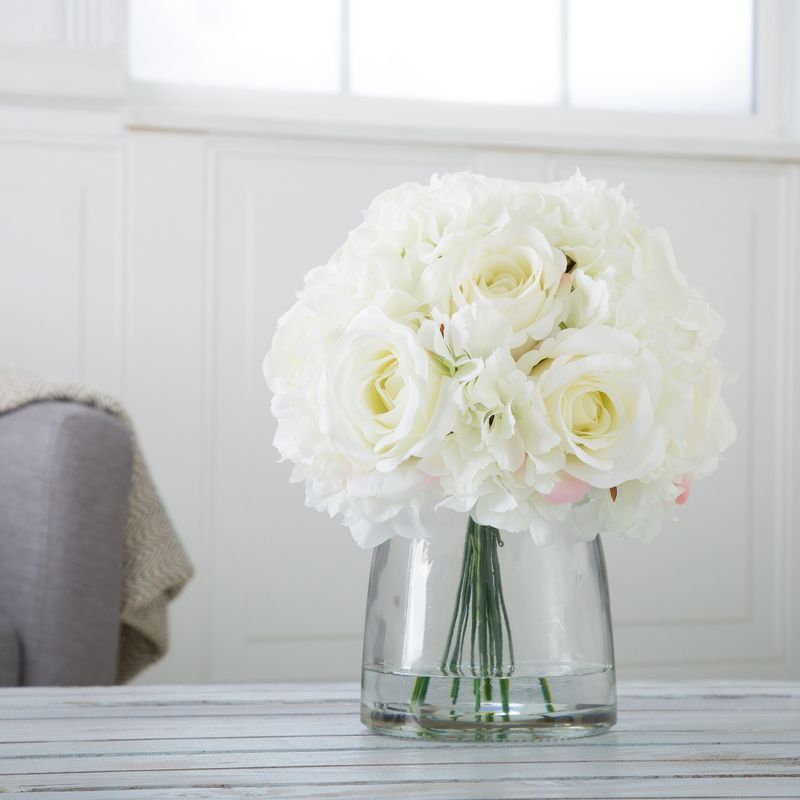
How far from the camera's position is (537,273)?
25.8 inches

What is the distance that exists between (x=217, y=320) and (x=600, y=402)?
189cm

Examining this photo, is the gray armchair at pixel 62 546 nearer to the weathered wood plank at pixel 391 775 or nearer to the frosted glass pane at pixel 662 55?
the weathered wood plank at pixel 391 775

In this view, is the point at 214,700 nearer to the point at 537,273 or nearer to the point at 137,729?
the point at 137,729

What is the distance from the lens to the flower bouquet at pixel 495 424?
0.65 metres

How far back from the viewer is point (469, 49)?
275 cm

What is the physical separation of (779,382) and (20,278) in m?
1.72

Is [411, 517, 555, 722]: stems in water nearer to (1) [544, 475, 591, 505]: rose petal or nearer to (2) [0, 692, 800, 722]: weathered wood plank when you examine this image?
(1) [544, 475, 591, 505]: rose petal

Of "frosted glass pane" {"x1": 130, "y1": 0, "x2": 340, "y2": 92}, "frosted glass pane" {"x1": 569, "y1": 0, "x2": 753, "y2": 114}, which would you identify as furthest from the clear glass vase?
"frosted glass pane" {"x1": 569, "y1": 0, "x2": 753, "y2": 114}

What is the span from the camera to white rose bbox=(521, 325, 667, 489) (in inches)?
25.2

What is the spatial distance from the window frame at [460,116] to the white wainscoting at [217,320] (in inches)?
1.4

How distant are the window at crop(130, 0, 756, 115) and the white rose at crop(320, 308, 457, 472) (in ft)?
6.92

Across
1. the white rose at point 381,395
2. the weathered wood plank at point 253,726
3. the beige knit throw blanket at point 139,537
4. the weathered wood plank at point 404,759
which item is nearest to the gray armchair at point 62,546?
the beige knit throw blanket at point 139,537

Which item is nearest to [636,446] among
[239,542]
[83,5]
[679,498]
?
[679,498]

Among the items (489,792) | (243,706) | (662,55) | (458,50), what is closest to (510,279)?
(489,792)
